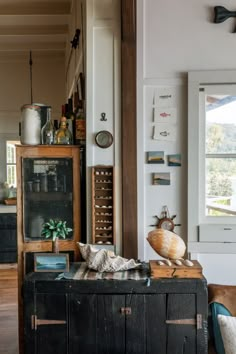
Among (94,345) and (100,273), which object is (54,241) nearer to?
(100,273)

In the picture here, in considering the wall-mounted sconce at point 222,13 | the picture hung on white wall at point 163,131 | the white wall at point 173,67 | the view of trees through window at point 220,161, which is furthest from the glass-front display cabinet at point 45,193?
the wall-mounted sconce at point 222,13

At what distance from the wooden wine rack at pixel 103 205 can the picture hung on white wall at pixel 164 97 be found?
1.78 ft

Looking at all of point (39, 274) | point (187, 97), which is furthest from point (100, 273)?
point (187, 97)

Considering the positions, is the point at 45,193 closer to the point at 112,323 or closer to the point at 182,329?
the point at 112,323

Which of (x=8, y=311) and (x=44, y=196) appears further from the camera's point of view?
(x=8, y=311)

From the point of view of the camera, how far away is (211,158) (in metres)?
2.53

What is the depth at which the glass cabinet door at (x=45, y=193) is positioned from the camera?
97.2 inches

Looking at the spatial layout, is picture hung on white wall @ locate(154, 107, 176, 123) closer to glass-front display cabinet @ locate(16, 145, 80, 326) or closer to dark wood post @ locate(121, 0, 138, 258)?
dark wood post @ locate(121, 0, 138, 258)

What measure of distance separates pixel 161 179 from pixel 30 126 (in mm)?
946

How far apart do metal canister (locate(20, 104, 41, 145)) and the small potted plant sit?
1.83ft

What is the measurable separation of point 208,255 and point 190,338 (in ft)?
2.08

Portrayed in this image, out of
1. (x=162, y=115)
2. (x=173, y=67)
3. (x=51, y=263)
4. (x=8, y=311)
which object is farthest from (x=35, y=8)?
(x=8, y=311)

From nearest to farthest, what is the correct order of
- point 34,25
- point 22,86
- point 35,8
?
1. point 35,8
2. point 34,25
3. point 22,86

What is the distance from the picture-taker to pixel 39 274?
2.11 meters
